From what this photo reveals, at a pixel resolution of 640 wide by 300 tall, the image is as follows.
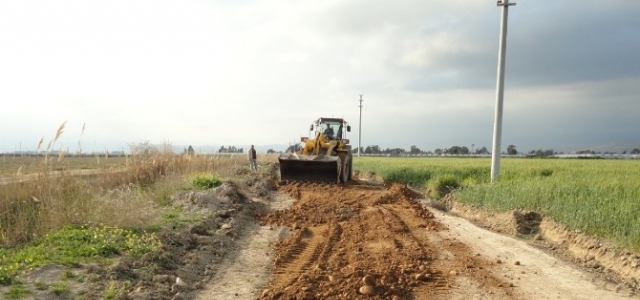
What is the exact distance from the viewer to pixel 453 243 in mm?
8984

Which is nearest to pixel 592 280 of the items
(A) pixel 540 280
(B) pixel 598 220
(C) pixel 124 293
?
(A) pixel 540 280

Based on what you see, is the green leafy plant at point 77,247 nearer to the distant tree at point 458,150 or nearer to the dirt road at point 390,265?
the dirt road at point 390,265

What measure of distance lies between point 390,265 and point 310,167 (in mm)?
12956

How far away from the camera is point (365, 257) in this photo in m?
7.62

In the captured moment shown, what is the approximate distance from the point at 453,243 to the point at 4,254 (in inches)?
266

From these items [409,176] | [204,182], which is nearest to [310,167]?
[204,182]

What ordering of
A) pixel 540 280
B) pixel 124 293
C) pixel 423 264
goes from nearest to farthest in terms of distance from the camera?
pixel 124 293 → pixel 540 280 → pixel 423 264

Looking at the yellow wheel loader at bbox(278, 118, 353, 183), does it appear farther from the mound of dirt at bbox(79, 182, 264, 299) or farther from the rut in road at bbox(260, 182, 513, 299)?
the mound of dirt at bbox(79, 182, 264, 299)

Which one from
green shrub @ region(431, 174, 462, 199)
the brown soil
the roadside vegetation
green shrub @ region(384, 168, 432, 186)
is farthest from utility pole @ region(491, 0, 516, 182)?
the roadside vegetation

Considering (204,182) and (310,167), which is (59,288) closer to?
(204,182)

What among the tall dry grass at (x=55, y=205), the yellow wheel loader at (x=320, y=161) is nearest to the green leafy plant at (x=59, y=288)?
the tall dry grass at (x=55, y=205)

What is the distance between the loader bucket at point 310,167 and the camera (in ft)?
63.7

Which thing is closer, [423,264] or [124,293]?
[124,293]

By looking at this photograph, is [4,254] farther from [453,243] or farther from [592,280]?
[592,280]
